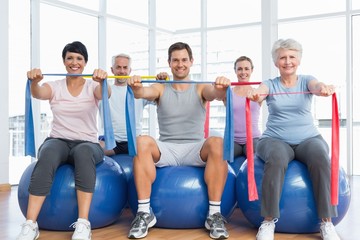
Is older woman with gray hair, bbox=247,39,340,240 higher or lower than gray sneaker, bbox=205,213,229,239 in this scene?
higher

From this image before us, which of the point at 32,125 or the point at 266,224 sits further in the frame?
the point at 32,125

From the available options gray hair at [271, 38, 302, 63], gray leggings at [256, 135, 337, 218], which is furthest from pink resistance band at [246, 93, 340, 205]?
gray hair at [271, 38, 302, 63]

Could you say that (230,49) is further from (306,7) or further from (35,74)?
(35,74)

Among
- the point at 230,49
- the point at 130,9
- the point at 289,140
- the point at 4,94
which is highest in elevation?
the point at 130,9

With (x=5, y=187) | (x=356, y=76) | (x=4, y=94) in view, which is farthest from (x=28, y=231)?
(x=356, y=76)

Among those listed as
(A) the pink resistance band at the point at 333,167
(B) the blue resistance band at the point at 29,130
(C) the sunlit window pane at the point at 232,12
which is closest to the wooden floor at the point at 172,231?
(A) the pink resistance band at the point at 333,167

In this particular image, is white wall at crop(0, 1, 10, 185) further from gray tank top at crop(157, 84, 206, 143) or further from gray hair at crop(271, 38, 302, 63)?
gray hair at crop(271, 38, 302, 63)

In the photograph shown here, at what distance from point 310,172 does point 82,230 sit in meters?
1.30

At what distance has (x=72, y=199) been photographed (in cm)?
266

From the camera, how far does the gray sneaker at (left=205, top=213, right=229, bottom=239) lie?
8.53ft

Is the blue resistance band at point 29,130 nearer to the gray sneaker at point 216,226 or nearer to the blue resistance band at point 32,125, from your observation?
the blue resistance band at point 32,125

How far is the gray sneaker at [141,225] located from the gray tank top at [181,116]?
0.53 meters

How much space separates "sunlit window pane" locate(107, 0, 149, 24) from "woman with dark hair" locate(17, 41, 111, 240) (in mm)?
3780

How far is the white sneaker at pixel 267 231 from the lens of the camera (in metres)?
2.52
